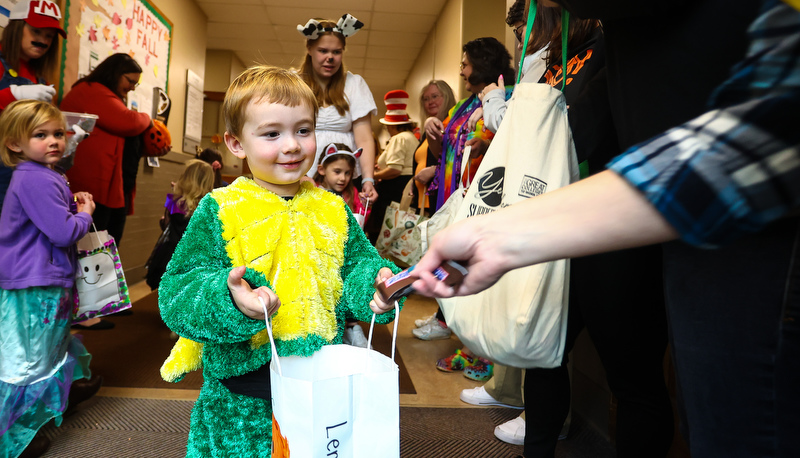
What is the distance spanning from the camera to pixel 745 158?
456mm

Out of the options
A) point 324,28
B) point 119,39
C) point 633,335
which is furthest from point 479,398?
point 119,39

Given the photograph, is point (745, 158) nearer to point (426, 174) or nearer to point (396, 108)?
point (426, 174)

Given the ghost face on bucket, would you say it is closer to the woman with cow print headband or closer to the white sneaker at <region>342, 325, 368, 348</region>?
the woman with cow print headband

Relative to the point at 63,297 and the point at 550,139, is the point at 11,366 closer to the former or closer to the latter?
the point at 63,297

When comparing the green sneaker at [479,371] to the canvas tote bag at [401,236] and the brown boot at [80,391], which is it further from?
the brown boot at [80,391]

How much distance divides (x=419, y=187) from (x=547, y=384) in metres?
2.14

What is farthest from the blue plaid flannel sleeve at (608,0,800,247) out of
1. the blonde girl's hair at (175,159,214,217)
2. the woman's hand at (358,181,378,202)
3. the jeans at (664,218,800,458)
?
the blonde girl's hair at (175,159,214,217)

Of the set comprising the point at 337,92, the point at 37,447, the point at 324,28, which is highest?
the point at 324,28

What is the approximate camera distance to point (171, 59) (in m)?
5.73

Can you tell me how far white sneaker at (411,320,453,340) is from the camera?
3.58 metres

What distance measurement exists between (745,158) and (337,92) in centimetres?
219

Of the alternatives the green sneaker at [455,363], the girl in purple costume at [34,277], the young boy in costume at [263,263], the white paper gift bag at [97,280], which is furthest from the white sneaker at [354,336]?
the young boy in costume at [263,263]

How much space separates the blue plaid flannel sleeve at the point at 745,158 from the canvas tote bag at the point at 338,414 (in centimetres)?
48

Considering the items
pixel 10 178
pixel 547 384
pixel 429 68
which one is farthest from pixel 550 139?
pixel 429 68
